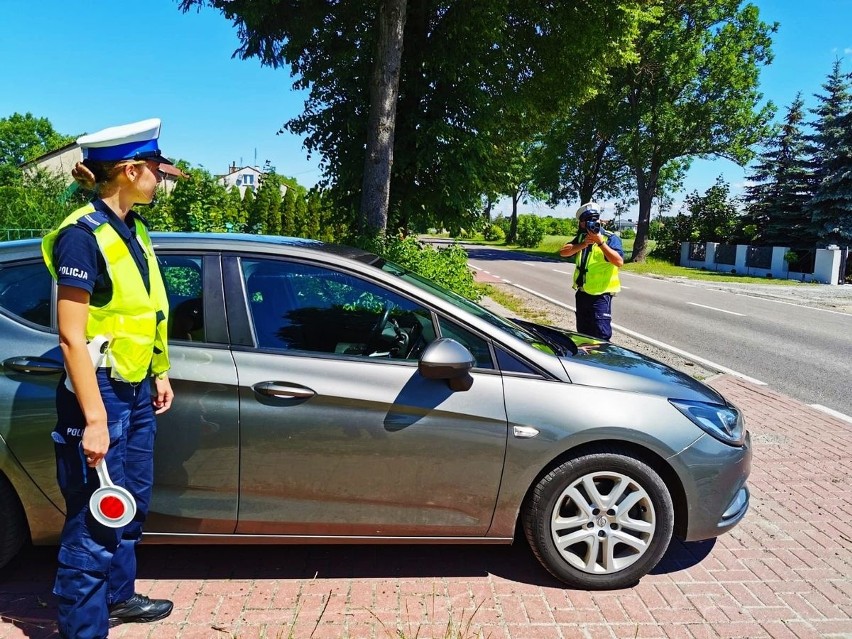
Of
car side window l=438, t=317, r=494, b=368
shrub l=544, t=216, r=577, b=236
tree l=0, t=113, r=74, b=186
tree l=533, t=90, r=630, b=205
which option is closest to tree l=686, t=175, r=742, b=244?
tree l=533, t=90, r=630, b=205

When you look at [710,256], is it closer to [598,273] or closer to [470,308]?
[598,273]

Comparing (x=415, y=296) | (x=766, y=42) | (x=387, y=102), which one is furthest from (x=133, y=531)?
(x=766, y=42)

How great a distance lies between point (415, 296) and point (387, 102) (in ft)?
21.8

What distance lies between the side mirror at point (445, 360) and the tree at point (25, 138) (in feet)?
320

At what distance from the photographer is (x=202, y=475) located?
9.02 ft

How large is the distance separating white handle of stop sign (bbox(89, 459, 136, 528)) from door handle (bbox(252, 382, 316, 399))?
68cm

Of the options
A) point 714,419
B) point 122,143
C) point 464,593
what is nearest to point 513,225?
point 714,419

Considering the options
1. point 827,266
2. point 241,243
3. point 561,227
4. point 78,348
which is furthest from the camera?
point 561,227

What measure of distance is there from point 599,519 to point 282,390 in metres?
1.59

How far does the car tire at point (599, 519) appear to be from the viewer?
9.47 feet

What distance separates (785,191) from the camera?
30281mm

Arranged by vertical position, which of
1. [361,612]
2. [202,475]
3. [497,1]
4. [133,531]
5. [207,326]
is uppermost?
[497,1]

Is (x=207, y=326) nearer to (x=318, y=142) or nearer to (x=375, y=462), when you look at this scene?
(x=375, y=462)

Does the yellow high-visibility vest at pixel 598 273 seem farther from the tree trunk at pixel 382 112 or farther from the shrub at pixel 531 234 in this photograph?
the shrub at pixel 531 234
